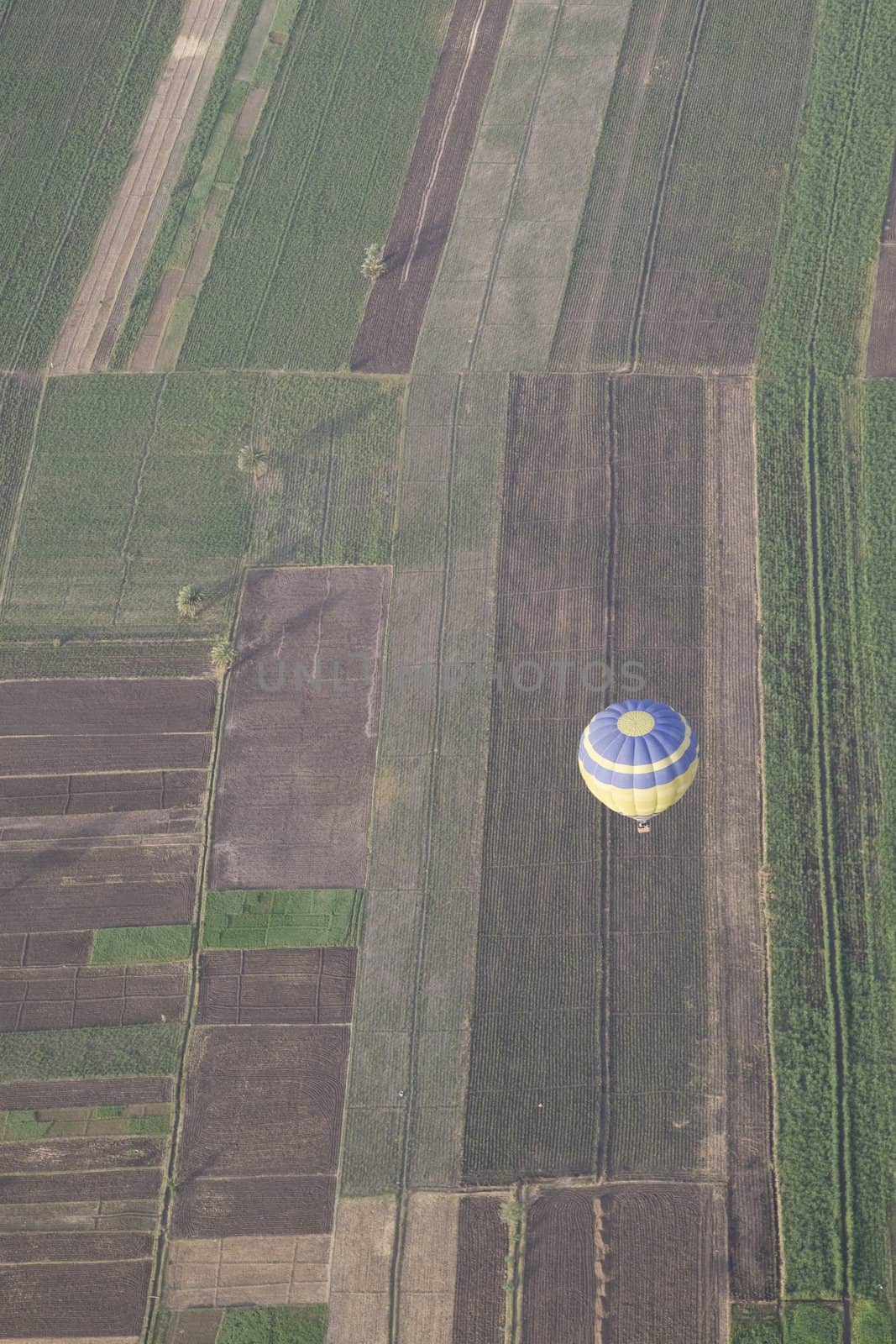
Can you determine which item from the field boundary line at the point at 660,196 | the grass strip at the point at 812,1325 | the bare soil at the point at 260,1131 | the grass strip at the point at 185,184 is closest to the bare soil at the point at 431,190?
the field boundary line at the point at 660,196

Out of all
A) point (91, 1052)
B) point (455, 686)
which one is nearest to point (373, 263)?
point (455, 686)

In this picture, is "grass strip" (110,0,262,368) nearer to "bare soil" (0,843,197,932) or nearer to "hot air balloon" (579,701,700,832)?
"bare soil" (0,843,197,932)

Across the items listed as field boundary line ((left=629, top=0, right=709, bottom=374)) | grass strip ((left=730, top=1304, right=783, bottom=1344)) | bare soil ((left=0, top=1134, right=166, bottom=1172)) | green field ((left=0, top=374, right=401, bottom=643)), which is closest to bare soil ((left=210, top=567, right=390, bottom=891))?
green field ((left=0, top=374, right=401, bottom=643))

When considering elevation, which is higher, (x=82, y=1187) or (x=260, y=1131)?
(x=260, y=1131)

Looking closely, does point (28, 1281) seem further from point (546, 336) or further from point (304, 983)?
point (546, 336)

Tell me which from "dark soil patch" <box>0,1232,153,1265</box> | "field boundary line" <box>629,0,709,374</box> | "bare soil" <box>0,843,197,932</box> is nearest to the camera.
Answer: "dark soil patch" <box>0,1232,153,1265</box>

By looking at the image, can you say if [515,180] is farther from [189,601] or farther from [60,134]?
[189,601]

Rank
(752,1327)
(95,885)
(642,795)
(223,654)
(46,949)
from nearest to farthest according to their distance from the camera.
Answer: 1. (752,1327)
2. (642,795)
3. (46,949)
4. (95,885)
5. (223,654)
